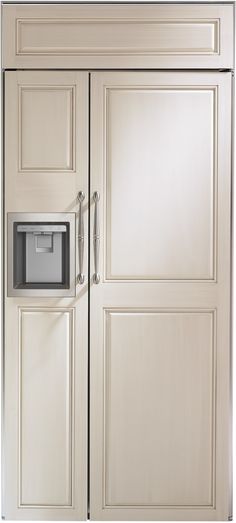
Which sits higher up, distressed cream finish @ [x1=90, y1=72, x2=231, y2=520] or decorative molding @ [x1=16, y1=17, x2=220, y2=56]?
decorative molding @ [x1=16, y1=17, x2=220, y2=56]

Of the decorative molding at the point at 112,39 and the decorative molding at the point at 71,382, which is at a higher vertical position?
the decorative molding at the point at 112,39

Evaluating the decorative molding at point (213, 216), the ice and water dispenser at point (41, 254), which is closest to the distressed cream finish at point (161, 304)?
the decorative molding at point (213, 216)

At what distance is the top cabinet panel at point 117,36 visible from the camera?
2332 mm

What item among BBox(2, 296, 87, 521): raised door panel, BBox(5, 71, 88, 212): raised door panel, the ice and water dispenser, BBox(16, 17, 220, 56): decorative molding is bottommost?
BBox(2, 296, 87, 521): raised door panel

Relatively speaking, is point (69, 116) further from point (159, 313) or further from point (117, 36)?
point (159, 313)

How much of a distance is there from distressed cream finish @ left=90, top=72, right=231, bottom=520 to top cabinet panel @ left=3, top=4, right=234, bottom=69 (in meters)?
0.16

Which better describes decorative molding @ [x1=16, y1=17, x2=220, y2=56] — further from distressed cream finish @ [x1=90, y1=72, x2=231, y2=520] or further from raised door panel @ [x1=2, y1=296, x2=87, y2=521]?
raised door panel @ [x1=2, y1=296, x2=87, y2=521]

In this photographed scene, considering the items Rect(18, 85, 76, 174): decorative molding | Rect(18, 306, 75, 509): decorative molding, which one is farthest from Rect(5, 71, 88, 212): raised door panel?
Rect(18, 306, 75, 509): decorative molding

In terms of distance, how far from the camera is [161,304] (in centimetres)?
238

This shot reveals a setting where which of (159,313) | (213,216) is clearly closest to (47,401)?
(159,313)

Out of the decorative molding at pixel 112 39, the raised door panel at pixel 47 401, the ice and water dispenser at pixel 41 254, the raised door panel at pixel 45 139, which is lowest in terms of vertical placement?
the raised door panel at pixel 47 401

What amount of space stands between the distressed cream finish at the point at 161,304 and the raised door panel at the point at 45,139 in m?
0.09

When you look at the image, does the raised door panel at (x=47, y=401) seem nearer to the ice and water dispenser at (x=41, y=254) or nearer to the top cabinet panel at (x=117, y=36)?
the ice and water dispenser at (x=41, y=254)

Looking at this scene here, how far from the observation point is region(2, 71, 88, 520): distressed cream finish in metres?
2.36
